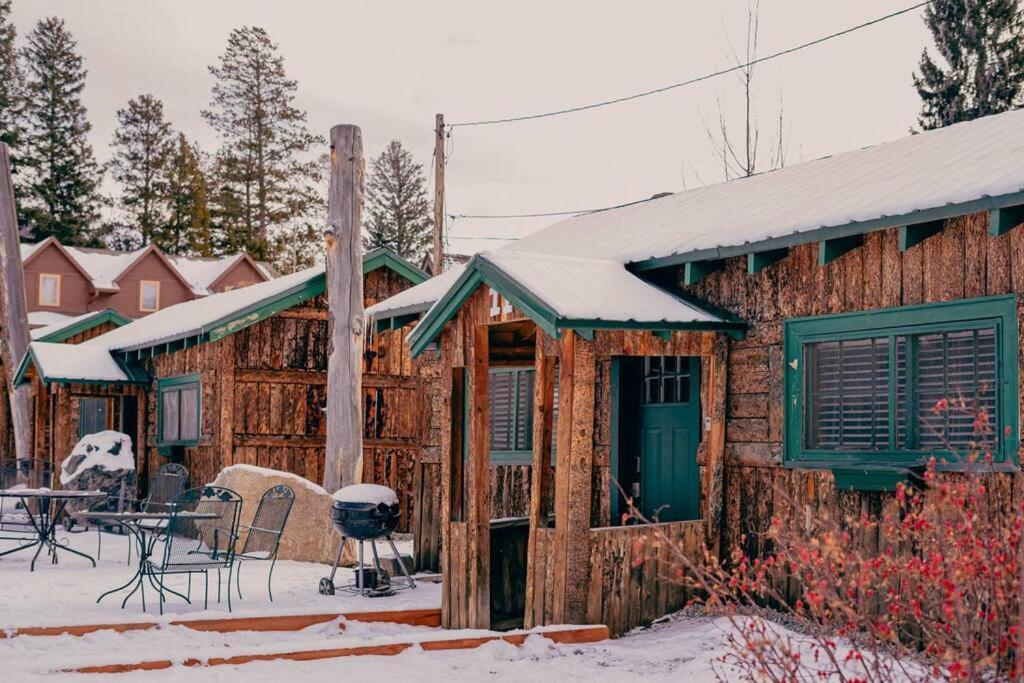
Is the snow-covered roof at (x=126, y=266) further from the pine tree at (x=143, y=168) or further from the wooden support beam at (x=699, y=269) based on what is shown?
the wooden support beam at (x=699, y=269)

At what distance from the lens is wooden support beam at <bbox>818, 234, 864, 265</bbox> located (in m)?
7.80

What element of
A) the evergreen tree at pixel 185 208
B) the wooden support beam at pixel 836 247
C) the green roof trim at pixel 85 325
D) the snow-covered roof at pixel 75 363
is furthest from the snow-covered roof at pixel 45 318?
the wooden support beam at pixel 836 247

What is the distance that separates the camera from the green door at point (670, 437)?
9750 millimetres

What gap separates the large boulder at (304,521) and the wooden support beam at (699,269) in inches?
213

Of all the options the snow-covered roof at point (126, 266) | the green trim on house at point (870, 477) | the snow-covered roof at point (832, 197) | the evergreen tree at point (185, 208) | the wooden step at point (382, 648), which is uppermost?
the evergreen tree at point (185, 208)

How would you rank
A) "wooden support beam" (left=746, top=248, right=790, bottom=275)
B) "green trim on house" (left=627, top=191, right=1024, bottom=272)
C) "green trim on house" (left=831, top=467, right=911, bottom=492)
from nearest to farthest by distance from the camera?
1. "green trim on house" (left=627, top=191, right=1024, bottom=272)
2. "green trim on house" (left=831, top=467, right=911, bottom=492)
3. "wooden support beam" (left=746, top=248, right=790, bottom=275)

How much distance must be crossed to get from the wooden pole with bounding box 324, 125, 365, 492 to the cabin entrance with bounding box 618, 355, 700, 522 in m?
3.92

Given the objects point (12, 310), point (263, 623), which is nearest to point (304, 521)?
point (263, 623)

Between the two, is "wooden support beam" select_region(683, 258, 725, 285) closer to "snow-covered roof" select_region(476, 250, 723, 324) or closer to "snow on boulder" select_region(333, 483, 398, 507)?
"snow-covered roof" select_region(476, 250, 723, 324)

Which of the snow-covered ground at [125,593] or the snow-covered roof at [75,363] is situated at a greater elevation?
the snow-covered roof at [75,363]

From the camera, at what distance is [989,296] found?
7047 mm

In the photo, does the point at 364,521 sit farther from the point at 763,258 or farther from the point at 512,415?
the point at 763,258

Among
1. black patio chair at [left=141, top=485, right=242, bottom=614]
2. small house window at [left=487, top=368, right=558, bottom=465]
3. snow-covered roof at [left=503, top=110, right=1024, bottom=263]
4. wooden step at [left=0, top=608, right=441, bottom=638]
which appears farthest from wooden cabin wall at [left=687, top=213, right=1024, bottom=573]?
black patio chair at [left=141, top=485, right=242, bottom=614]

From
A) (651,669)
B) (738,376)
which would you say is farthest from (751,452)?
(651,669)
